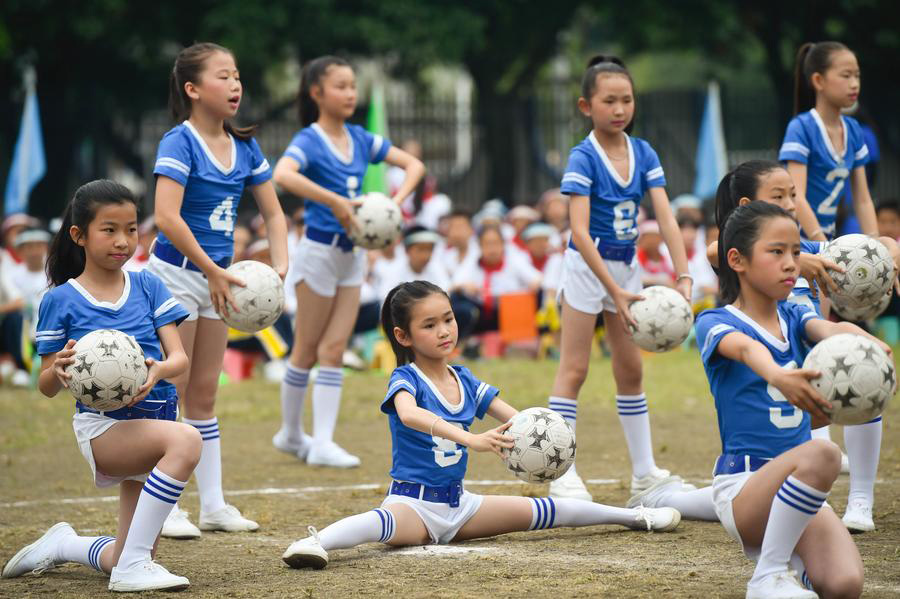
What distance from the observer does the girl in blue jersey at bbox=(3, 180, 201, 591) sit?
18.5 feet

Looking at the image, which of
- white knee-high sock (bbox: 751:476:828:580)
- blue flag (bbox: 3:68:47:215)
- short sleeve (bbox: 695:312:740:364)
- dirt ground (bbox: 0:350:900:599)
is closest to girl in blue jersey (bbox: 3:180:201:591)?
dirt ground (bbox: 0:350:900:599)

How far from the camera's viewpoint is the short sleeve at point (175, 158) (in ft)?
22.8

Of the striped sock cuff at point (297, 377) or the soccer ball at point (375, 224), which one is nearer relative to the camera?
the soccer ball at point (375, 224)

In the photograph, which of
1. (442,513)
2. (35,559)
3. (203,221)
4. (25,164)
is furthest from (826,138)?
(25,164)

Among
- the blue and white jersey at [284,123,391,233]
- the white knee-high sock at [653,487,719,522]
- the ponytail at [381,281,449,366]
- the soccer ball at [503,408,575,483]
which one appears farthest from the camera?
the blue and white jersey at [284,123,391,233]

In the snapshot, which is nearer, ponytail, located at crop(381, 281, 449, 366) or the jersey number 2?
Result: ponytail, located at crop(381, 281, 449, 366)

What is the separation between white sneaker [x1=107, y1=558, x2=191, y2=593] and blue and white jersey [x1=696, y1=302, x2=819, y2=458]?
2417 mm

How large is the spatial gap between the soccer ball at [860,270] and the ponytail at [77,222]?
3310 mm

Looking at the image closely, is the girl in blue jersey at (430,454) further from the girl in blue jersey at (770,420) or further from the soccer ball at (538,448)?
the girl in blue jersey at (770,420)

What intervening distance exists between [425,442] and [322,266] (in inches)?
122

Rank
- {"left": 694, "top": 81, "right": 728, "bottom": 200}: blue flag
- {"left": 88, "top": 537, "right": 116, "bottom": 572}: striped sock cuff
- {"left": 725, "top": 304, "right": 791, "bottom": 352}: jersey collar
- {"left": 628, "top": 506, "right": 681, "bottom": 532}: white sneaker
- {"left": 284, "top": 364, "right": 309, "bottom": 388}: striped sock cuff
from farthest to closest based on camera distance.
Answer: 1. {"left": 694, "top": 81, "right": 728, "bottom": 200}: blue flag
2. {"left": 284, "top": 364, "right": 309, "bottom": 388}: striped sock cuff
3. {"left": 628, "top": 506, "right": 681, "bottom": 532}: white sneaker
4. {"left": 88, "top": 537, "right": 116, "bottom": 572}: striped sock cuff
5. {"left": 725, "top": 304, "right": 791, "bottom": 352}: jersey collar

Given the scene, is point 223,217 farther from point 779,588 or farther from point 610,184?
point 779,588

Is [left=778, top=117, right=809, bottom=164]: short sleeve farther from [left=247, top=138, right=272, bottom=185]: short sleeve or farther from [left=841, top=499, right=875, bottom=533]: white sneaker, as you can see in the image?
[left=247, top=138, right=272, bottom=185]: short sleeve

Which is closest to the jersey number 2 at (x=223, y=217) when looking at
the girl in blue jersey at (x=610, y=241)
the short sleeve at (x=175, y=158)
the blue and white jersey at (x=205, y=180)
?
the blue and white jersey at (x=205, y=180)
